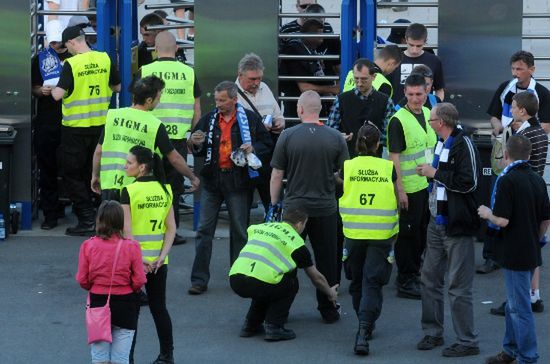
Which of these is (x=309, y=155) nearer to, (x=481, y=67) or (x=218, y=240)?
(x=218, y=240)

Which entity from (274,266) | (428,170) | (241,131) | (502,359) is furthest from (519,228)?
(241,131)

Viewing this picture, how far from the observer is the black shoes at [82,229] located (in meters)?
12.5

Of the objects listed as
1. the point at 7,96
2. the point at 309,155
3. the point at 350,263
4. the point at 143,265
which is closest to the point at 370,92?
the point at 309,155

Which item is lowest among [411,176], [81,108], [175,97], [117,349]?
[117,349]

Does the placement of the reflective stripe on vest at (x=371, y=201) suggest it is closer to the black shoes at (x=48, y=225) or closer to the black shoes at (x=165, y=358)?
the black shoes at (x=165, y=358)

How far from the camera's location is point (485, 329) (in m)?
9.64

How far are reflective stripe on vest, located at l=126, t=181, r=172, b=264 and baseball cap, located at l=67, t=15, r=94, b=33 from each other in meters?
4.36

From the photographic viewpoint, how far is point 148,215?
28.1 ft

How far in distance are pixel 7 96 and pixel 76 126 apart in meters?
0.91

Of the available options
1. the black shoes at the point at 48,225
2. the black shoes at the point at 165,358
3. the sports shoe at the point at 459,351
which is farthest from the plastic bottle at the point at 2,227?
the sports shoe at the point at 459,351

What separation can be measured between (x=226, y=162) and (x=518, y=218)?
2862mm

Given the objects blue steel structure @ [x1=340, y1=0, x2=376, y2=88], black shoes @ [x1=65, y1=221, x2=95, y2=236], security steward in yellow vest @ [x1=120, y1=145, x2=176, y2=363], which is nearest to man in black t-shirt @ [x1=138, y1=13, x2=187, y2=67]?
blue steel structure @ [x1=340, y1=0, x2=376, y2=88]

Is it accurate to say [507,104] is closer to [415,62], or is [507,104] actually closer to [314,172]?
[415,62]

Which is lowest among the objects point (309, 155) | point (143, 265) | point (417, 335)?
point (417, 335)
